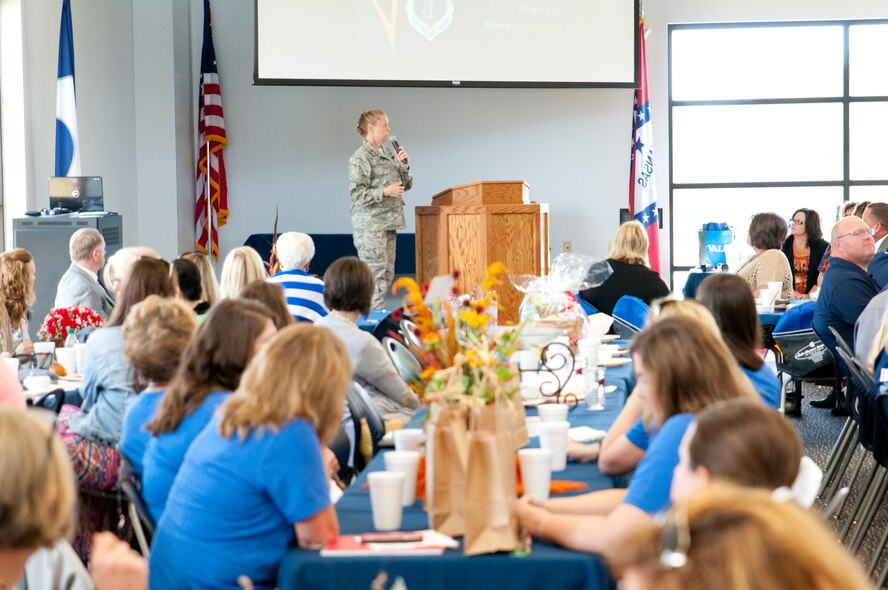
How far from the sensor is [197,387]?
2.96 m

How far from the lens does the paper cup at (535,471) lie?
108 inches

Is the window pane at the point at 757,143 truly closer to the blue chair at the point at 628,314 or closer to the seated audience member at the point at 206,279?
the blue chair at the point at 628,314

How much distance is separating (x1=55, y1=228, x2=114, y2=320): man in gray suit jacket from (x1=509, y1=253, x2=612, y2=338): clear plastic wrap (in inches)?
97.4

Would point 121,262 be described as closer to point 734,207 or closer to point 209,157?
point 209,157

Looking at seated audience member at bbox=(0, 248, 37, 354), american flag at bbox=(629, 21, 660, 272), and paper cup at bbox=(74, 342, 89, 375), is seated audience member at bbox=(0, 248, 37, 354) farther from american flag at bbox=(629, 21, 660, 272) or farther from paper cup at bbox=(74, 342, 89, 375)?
american flag at bbox=(629, 21, 660, 272)

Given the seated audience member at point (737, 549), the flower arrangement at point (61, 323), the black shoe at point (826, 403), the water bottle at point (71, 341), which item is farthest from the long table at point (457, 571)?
the black shoe at point (826, 403)

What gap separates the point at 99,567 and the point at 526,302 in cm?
369

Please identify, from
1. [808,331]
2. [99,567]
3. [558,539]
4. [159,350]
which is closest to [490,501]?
[558,539]

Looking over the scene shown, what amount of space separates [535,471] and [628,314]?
12.5 ft

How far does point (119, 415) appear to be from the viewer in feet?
12.9

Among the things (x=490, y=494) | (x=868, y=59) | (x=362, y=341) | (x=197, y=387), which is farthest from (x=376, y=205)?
(x=490, y=494)

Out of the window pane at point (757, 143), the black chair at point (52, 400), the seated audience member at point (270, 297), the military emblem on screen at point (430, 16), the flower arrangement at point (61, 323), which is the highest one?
the military emblem on screen at point (430, 16)

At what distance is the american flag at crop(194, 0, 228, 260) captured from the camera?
11.1m

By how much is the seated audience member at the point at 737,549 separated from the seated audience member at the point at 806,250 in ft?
26.7
